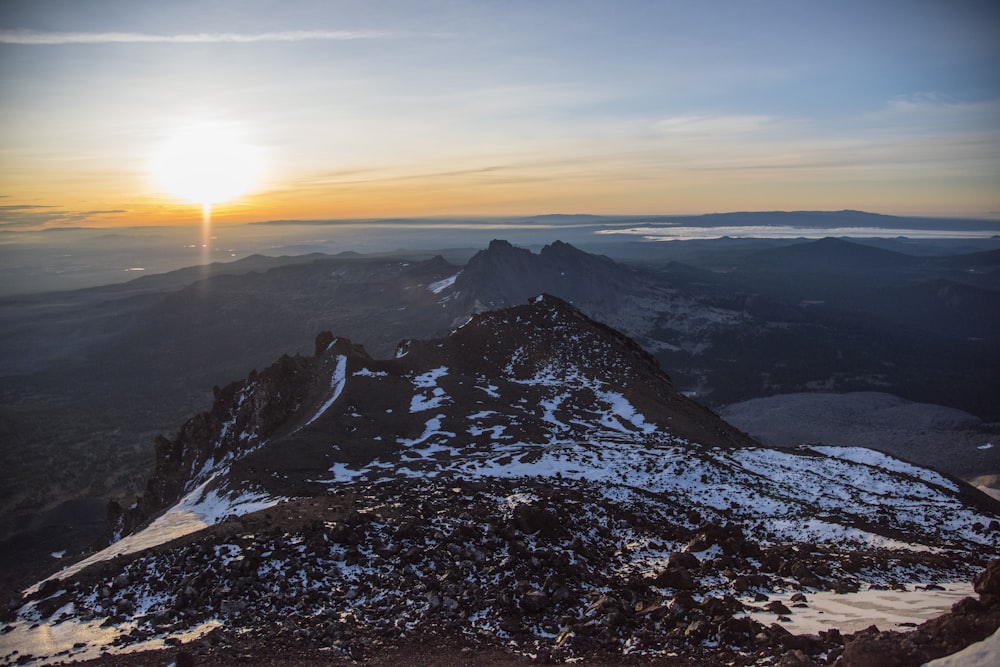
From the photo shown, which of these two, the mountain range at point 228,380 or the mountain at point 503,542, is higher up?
the mountain at point 503,542

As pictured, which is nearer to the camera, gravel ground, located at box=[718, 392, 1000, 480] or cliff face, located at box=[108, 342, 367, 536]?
cliff face, located at box=[108, 342, 367, 536]

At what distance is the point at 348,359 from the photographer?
44656 millimetres

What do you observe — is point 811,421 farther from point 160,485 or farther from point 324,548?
point 324,548

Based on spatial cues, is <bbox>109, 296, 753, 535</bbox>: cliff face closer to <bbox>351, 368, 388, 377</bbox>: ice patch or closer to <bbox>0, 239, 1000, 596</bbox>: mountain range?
<bbox>351, 368, 388, 377</bbox>: ice patch

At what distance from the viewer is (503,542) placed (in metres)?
18.4

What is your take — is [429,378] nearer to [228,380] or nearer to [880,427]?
[880,427]

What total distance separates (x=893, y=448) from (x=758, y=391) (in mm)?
41646

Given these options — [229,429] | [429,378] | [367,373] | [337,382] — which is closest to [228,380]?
[229,429]

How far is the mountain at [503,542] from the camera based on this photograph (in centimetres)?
1380

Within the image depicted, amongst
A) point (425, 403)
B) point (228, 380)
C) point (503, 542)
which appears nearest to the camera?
point (503, 542)

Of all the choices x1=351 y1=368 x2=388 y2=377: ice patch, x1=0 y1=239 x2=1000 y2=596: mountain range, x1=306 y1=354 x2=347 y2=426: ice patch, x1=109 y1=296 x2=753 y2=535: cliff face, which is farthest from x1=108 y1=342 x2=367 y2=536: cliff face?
x1=0 y1=239 x2=1000 y2=596: mountain range

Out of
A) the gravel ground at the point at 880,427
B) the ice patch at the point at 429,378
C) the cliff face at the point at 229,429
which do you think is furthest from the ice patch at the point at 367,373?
the gravel ground at the point at 880,427

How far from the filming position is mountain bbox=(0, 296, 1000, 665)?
1380 centimetres

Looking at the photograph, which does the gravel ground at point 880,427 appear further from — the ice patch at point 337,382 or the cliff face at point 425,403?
the ice patch at point 337,382
